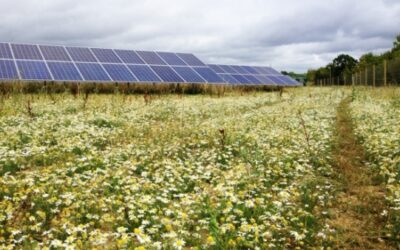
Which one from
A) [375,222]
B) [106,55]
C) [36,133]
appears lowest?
[375,222]

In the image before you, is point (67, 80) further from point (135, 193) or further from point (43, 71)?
point (135, 193)

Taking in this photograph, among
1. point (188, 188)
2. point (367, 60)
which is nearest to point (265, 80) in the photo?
point (188, 188)

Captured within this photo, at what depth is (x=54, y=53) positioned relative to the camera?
90.5 feet

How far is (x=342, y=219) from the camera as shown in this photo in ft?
18.2

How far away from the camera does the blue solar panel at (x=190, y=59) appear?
32469mm

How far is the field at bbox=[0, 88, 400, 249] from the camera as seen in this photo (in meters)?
4.73

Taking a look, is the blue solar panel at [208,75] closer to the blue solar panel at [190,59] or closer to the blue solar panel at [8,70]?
the blue solar panel at [190,59]

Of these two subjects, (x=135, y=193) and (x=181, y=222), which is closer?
(x=181, y=222)

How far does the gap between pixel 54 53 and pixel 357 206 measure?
25.4m

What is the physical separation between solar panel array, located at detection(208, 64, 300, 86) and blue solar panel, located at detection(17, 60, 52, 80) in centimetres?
1381

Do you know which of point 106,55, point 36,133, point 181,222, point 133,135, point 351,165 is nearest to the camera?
point 181,222

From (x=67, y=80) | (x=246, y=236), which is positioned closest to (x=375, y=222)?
(x=246, y=236)

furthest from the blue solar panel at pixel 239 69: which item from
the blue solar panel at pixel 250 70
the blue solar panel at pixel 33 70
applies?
the blue solar panel at pixel 33 70

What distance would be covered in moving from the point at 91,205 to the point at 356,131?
8459 mm
